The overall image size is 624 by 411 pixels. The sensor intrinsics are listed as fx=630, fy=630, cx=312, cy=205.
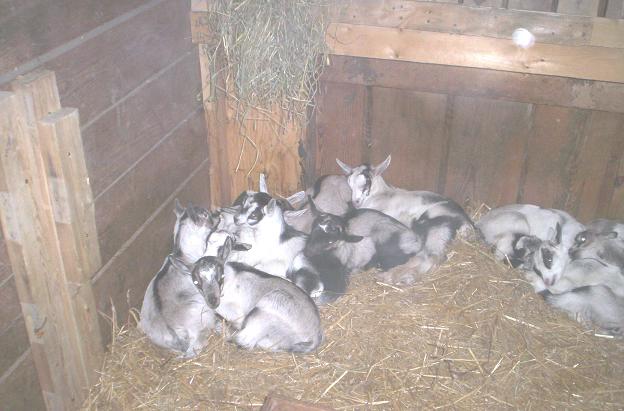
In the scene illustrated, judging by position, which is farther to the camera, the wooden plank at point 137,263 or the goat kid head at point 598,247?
the goat kid head at point 598,247

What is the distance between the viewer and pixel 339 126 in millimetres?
6137

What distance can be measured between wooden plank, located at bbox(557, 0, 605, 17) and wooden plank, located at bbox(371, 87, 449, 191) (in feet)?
4.04

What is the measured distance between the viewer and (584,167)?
5.81 metres

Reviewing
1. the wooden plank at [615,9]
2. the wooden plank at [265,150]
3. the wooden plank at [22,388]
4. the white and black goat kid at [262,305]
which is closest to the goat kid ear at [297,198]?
the wooden plank at [265,150]

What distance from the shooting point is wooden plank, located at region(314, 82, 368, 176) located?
5926mm

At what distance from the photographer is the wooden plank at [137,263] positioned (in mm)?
4551

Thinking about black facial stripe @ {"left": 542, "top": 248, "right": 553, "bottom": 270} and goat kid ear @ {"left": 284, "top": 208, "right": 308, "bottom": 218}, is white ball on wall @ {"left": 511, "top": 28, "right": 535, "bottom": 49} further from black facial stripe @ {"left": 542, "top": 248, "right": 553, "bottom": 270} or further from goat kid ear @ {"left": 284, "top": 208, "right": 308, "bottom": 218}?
goat kid ear @ {"left": 284, "top": 208, "right": 308, "bottom": 218}

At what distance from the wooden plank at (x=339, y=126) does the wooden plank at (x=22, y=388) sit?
11.2 feet

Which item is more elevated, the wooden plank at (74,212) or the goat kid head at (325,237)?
the wooden plank at (74,212)

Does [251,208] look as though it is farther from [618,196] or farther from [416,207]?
[618,196]

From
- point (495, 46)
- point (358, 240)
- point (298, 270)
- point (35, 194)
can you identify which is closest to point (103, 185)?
point (35, 194)

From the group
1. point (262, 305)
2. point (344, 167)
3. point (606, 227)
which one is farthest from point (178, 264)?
point (606, 227)

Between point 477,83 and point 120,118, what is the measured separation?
10.0 ft

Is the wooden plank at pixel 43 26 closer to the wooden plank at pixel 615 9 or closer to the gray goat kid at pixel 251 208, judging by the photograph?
the gray goat kid at pixel 251 208
